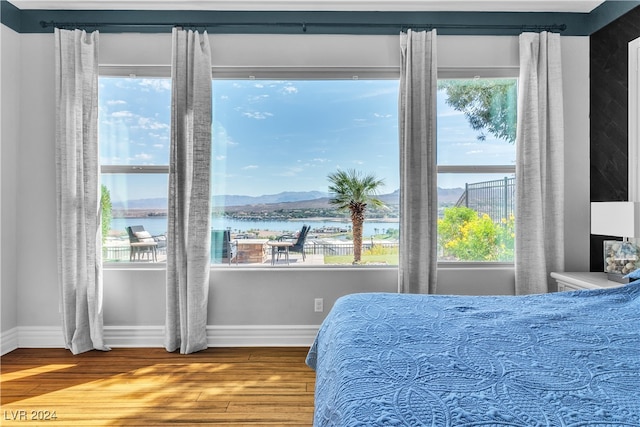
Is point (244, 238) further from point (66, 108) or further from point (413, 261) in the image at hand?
point (66, 108)

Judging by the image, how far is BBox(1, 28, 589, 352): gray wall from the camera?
3.16 metres

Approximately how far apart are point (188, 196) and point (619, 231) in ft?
10.0

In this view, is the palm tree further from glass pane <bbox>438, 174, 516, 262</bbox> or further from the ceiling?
the ceiling

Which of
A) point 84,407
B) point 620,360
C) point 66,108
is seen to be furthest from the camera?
point 66,108

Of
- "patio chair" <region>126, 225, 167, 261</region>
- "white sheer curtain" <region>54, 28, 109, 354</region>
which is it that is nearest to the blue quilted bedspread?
"patio chair" <region>126, 225, 167, 261</region>

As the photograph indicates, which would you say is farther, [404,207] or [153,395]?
[404,207]

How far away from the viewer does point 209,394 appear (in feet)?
7.82

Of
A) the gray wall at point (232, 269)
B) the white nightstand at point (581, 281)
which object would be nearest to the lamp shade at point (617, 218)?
the white nightstand at point (581, 281)

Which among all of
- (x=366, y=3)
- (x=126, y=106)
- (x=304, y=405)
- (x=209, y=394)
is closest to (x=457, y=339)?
(x=304, y=405)

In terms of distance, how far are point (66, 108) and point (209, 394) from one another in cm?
246

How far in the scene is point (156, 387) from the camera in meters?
2.46

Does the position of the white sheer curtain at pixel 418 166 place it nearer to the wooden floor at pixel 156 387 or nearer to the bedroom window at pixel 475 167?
the bedroom window at pixel 475 167

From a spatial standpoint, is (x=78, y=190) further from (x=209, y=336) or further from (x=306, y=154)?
(x=306, y=154)

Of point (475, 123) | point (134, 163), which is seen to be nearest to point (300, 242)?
point (134, 163)
